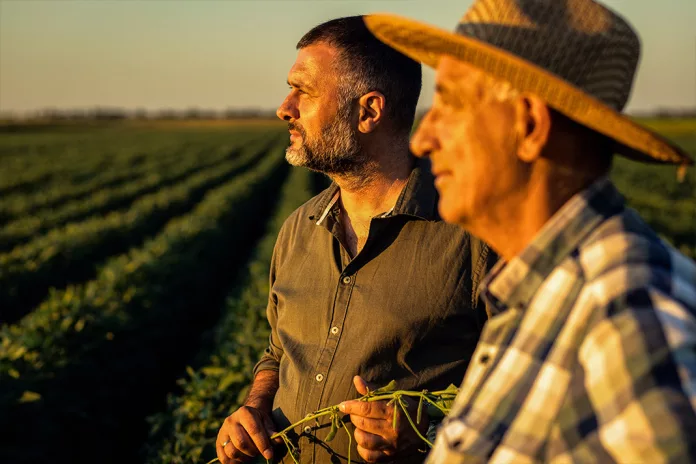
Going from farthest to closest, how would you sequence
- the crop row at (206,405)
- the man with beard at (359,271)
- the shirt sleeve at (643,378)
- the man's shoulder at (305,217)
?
the crop row at (206,405)
the man's shoulder at (305,217)
the man with beard at (359,271)
the shirt sleeve at (643,378)

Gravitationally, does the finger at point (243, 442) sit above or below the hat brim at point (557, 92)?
below

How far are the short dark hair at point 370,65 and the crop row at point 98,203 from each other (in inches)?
499

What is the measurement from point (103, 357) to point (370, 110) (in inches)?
198

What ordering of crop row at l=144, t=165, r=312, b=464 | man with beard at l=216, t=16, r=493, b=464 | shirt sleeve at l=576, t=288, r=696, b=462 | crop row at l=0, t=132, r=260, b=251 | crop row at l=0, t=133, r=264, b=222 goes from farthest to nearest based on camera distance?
crop row at l=0, t=133, r=264, b=222
crop row at l=0, t=132, r=260, b=251
crop row at l=144, t=165, r=312, b=464
man with beard at l=216, t=16, r=493, b=464
shirt sleeve at l=576, t=288, r=696, b=462

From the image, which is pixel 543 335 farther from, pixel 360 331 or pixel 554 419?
pixel 360 331

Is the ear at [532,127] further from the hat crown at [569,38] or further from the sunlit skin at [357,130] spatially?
the sunlit skin at [357,130]

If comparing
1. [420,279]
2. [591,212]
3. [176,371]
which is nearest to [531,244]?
[591,212]

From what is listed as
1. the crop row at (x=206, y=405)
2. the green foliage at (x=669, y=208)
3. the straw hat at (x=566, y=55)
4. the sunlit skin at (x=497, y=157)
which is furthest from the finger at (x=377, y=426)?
the green foliage at (x=669, y=208)

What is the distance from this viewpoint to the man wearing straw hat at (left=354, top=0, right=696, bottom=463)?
3.67ft

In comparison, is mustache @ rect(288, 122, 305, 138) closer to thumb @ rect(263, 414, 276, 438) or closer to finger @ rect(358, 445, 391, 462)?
thumb @ rect(263, 414, 276, 438)

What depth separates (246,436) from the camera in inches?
100

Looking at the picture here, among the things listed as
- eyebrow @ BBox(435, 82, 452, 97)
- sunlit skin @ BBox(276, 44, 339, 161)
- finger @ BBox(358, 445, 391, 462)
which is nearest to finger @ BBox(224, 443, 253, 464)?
finger @ BBox(358, 445, 391, 462)

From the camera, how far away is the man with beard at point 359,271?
2.38m

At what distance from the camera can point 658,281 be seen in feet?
3.85
